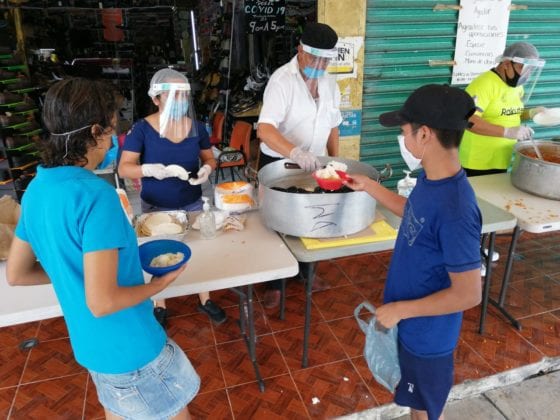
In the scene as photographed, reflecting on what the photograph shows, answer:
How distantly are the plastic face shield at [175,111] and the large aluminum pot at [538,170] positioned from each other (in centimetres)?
203

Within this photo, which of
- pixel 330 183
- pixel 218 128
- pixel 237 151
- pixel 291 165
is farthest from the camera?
pixel 218 128

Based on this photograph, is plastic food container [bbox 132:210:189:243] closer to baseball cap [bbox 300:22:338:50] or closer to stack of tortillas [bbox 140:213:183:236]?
stack of tortillas [bbox 140:213:183:236]

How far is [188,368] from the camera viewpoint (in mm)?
1541

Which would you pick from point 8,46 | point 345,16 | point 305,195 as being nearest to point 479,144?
point 345,16

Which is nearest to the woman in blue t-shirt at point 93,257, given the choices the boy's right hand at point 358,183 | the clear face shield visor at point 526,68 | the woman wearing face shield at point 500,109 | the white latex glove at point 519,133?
the boy's right hand at point 358,183

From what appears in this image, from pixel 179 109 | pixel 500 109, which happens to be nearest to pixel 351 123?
pixel 500 109

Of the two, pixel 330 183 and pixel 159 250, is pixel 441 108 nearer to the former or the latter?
pixel 330 183

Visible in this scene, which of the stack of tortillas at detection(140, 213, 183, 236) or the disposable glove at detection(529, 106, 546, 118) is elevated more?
the disposable glove at detection(529, 106, 546, 118)

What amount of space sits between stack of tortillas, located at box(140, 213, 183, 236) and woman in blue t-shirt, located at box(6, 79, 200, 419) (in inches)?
26.3

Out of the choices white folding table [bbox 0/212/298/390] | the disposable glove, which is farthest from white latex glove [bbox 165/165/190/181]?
the disposable glove

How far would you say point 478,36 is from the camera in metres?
4.00

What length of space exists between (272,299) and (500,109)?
2138 millimetres

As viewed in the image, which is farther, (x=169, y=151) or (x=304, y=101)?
(x=304, y=101)

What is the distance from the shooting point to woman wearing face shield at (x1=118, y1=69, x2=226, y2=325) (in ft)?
7.62
